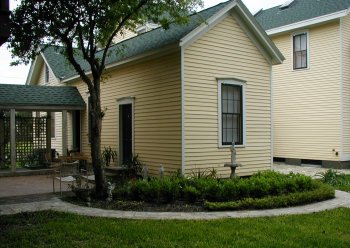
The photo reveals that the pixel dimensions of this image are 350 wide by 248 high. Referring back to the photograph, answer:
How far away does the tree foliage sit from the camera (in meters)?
9.38

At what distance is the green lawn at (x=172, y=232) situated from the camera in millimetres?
5832

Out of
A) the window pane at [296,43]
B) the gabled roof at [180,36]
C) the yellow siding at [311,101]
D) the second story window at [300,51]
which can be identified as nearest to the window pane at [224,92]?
the gabled roof at [180,36]

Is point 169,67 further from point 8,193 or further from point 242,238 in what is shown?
point 242,238

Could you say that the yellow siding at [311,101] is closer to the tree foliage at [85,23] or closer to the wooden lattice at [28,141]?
the tree foliage at [85,23]

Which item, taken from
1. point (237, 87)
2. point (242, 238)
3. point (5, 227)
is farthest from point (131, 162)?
point (242, 238)

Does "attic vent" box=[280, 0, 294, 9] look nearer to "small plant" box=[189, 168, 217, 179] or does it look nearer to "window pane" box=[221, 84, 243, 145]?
"window pane" box=[221, 84, 243, 145]

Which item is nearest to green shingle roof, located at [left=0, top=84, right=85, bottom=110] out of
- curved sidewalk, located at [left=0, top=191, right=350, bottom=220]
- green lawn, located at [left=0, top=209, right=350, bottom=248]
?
curved sidewalk, located at [left=0, top=191, right=350, bottom=220]

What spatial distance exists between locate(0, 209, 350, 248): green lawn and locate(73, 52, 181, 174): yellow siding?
4455mm

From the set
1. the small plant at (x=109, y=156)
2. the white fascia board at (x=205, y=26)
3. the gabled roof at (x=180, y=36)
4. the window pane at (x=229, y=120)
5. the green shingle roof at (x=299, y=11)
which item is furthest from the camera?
the green shingle roof at (x=299, y=11)

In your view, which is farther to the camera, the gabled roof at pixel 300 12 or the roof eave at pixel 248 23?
the gabled roof at pixel 300 12

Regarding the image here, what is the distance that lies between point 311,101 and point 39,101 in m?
12.3

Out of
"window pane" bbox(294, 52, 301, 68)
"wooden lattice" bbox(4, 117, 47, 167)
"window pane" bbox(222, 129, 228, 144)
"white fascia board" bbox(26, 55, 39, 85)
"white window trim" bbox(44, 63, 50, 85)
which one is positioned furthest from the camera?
"white fascia board" bbox(26, 55, 39, 85)

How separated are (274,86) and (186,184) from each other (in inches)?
492

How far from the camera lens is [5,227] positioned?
6809 mm
